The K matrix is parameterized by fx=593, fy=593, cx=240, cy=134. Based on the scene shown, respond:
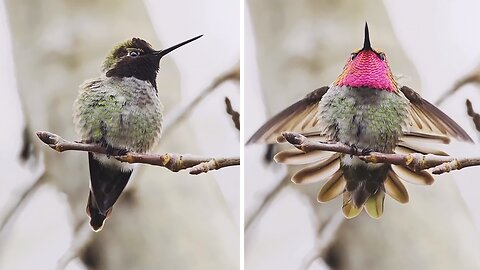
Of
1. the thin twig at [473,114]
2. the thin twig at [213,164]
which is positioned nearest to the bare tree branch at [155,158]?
the thin twig at [213,164]

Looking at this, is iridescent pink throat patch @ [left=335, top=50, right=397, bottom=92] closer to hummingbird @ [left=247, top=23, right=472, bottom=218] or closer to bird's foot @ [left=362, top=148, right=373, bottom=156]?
hummingbird @ [left=247, top=23, right=472, bottom=218]

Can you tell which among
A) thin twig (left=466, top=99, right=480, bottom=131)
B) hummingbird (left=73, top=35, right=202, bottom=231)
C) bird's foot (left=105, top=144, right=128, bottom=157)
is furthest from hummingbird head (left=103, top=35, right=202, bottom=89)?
thin twig (left=466, top=99, right=480, bottom=131)

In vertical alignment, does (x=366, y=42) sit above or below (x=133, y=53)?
below

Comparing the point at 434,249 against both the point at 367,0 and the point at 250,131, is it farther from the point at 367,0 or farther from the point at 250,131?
the point at 367,0

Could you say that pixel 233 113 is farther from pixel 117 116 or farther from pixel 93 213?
pixel 93 213

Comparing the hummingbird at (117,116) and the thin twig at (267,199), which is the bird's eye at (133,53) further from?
the thin twig at (267,199)

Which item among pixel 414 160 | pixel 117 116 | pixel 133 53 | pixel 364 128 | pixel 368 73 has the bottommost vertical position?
pixel 414 160

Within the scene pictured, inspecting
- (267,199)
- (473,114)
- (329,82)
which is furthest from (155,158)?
(473,114)
